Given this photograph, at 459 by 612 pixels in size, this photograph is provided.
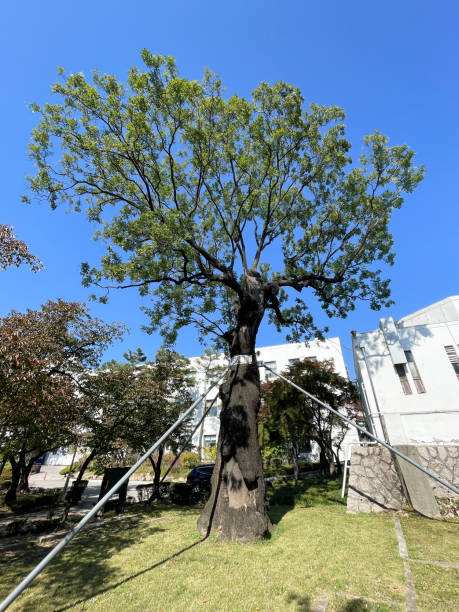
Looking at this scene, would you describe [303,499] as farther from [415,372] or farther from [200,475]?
[200,475]

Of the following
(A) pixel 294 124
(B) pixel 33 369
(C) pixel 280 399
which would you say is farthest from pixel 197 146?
(C) pixel 280 399

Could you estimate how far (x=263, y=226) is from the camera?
1009 centimetres

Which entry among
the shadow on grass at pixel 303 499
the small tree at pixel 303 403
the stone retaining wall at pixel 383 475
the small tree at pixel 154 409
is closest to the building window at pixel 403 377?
the small tree at pixel 303 403

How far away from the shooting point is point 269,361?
29.7m

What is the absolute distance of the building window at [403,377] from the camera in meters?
12.2

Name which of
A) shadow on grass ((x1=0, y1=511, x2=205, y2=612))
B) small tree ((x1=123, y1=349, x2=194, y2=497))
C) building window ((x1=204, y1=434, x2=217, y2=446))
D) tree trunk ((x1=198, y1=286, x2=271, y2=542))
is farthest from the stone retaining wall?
building window ((x1=204, y1=434, x2=217, y2=446))

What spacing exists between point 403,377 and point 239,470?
989 centimetres

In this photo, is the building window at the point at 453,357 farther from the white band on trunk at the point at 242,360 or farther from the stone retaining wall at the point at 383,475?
the white band on trunk at the point at 242,360

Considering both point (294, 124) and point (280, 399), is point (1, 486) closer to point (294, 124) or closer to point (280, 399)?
point (280, 399)

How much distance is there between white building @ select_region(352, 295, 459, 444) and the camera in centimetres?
1095

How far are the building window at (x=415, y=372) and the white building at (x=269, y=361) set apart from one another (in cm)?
1265

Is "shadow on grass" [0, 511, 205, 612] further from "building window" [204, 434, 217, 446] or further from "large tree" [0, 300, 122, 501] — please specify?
"building window" [204, 434, 217, 446]

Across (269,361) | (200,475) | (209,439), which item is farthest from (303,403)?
(209,439)

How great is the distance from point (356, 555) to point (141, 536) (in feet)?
16.0
